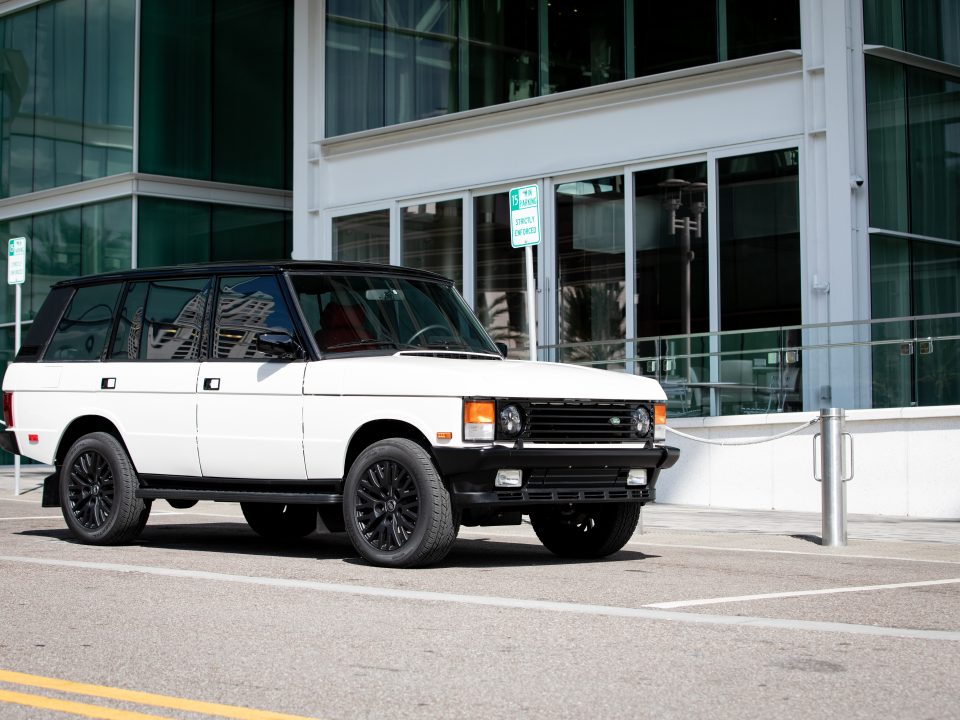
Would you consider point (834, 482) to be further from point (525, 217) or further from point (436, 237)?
point (436, 237)

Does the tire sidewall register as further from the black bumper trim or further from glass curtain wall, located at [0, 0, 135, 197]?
glass curtain wall, located at [0, 0, 135, 197]

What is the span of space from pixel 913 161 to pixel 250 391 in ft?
36.7

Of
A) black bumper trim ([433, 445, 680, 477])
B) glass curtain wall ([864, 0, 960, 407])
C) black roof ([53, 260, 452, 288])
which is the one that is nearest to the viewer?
black bumper trim ([433, 445, 680, 477])

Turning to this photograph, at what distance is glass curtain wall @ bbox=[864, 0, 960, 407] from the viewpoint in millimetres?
17969

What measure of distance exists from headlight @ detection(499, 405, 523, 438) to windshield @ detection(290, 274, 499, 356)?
114 cm

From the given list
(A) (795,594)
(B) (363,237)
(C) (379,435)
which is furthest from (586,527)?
(B) (363,237)

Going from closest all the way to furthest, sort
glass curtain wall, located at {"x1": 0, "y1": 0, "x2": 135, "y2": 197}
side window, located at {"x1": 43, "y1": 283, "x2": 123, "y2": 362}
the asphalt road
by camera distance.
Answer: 1. the asphalt road
2. side window, located at {"x1": 43, "y1": 283, "x2": 123, "y2": 362}
3. glass curtain wall, located at {"x1": 0, "y1": 0, "x2": 135, "y2": 197}

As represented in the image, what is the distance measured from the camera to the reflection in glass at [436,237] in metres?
22.7

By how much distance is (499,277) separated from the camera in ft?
72.1

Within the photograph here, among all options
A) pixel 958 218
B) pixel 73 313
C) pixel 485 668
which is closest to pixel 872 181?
pixel 958 218

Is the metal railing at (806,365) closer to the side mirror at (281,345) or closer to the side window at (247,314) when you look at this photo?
the side window at (247,314)

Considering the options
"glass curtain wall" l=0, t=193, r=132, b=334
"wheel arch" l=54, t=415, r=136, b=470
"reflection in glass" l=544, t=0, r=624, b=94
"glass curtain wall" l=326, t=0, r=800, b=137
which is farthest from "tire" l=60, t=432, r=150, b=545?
"glass curtain wall" l=0, t=193, r=132, b=334

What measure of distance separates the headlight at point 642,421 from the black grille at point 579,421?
0.09ft

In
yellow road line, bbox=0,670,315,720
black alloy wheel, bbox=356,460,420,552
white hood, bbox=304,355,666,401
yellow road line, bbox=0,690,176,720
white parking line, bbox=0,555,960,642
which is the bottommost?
yellow road line, bbox=0,690,176,720
